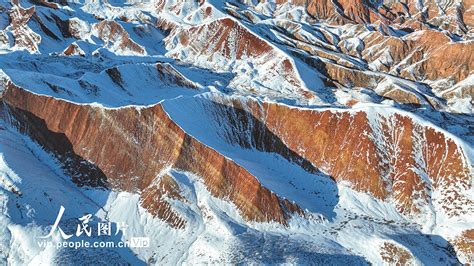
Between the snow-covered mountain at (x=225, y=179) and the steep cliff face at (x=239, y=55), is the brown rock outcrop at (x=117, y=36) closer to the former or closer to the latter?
the steep cliff face at (x=239, y=55)

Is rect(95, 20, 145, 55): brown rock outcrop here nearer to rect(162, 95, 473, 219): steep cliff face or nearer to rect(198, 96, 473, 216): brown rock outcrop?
rect(162, 95, 473, 219): steep cliff face

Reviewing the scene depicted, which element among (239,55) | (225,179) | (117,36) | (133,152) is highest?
(225,179)

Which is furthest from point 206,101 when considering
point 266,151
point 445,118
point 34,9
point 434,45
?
point 34,9

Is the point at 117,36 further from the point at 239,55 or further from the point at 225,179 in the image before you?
the point at 225,179

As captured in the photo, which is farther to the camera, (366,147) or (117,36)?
(117,36)

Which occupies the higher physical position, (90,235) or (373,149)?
(373,149)

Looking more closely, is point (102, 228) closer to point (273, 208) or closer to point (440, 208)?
point (273, 208)

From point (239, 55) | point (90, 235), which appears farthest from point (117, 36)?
point (90, 235)

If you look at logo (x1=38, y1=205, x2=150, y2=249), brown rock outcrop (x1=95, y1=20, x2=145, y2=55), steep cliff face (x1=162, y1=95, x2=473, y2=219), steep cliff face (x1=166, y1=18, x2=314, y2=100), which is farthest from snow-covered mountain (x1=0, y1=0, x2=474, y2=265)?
brown rock outcrop (x1=95, y1=20, x2=145, y2=55)
